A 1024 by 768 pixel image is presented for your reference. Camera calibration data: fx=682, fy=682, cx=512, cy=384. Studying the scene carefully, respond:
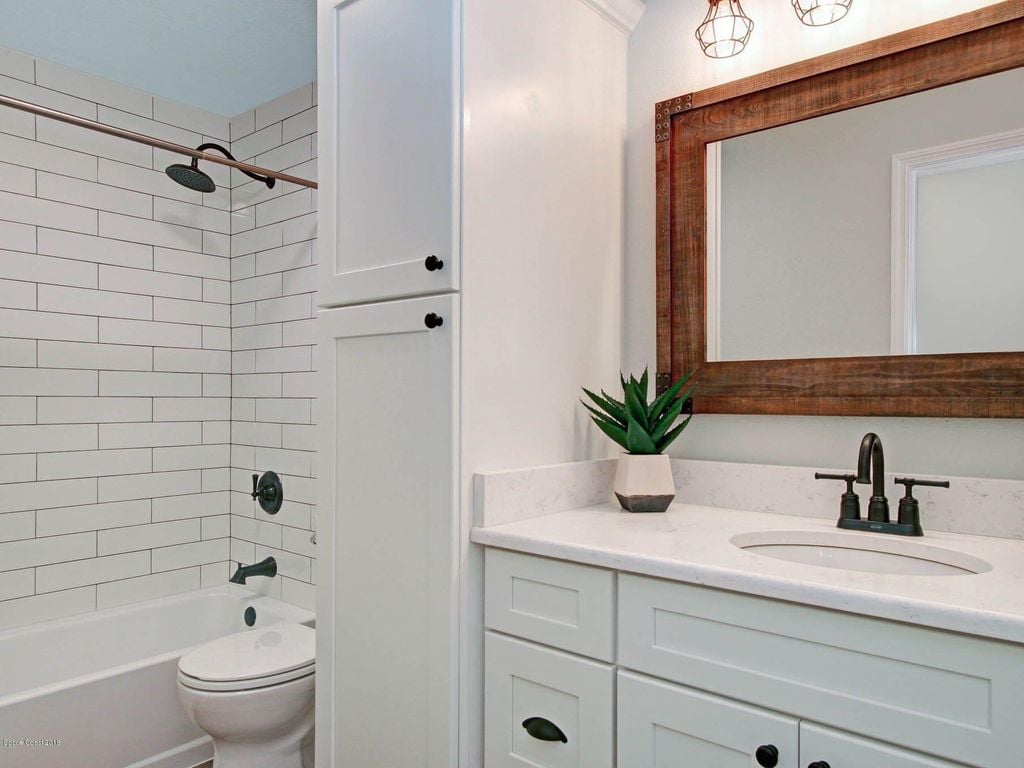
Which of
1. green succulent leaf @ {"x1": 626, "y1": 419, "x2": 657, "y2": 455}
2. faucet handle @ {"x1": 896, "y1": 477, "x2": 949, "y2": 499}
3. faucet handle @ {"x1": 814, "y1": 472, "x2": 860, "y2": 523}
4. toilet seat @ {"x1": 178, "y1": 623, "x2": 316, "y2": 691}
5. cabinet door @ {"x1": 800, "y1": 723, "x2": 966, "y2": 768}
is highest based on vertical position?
green succulent leaf @ {"x1": 626, "y1": 419, "x2": 657, "y2": 455}

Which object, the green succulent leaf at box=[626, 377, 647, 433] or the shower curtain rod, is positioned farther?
the shower curtain rod

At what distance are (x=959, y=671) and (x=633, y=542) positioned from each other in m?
0.50

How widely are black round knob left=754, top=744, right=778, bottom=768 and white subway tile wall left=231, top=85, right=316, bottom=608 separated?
6.34 ft

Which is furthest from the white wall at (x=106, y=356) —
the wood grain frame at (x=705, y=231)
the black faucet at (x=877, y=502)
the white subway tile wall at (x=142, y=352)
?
the black faucet at (x=877, y=502)

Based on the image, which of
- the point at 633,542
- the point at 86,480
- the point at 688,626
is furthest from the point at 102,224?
the point at 688,626

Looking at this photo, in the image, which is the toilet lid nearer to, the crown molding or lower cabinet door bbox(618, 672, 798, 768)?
lower cabinet door bbox(618, 672, 798, 768)

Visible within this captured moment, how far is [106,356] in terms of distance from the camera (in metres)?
2.62

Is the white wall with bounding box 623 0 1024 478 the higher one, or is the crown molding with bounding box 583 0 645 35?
the crown molding with bounding box 583 0 645 35

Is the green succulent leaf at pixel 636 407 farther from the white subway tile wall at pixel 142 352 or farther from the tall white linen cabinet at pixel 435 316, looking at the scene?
the white subway tile wall at pixel 142 352

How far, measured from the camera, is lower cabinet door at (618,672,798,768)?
3.20ft

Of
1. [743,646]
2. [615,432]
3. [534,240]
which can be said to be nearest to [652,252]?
[534,240]

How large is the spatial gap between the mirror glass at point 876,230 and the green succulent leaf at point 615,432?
0.33m

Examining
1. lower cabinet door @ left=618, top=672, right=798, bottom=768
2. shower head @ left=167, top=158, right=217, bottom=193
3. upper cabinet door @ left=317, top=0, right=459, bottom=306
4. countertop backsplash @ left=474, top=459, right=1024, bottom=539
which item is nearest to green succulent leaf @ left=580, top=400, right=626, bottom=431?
countertop backsplash @ left=474, top=459, right=1024, bottom=539

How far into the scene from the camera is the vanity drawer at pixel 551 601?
3.84 ft
